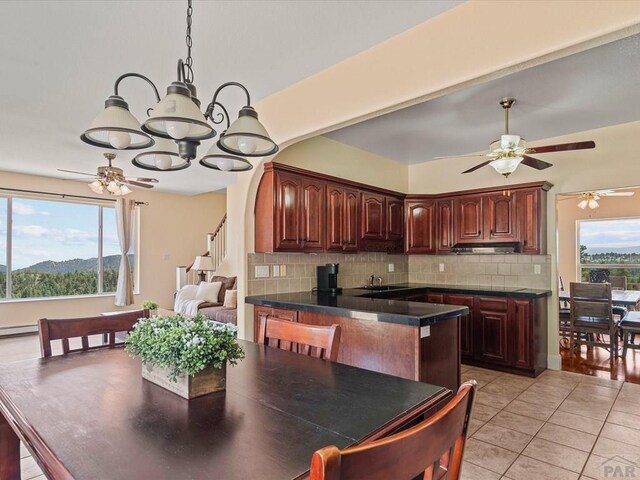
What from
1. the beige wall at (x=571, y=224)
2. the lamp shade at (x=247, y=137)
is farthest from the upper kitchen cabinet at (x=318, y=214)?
the beige wall at (x=571, y=224)

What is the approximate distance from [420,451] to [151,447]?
2.13 feet

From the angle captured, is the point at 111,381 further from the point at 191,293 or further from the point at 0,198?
the point at 0,198

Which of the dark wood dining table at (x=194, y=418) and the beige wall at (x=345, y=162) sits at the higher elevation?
the beige wall at (x=345, y=162)

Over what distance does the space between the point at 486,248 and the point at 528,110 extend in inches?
66.3

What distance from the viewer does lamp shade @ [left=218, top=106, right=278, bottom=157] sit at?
1.55m

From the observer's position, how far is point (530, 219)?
4.38m

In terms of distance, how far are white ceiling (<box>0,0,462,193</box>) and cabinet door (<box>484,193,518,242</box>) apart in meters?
2.99

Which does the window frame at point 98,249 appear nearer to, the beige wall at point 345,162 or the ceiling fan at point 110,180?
the ceiling fan at point 110,180

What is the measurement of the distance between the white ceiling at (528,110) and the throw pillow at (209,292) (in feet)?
10.4

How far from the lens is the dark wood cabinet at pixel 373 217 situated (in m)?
4.62

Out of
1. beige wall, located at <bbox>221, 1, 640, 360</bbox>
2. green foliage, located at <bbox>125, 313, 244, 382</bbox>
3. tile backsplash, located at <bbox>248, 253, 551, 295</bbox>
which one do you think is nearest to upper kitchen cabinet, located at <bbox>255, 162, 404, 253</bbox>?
tile backsplash, located at <bbox>248, 253, 551, 295</bbox>

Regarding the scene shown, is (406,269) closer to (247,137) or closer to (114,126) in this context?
(247,137)

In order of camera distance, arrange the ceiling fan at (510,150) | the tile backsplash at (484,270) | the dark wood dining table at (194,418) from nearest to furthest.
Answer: the dark wood dining table at (194,418) → the ceiling fan at (510,150) → the tile backsplash at (484,270)

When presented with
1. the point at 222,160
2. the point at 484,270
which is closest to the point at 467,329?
the point at 484,270
